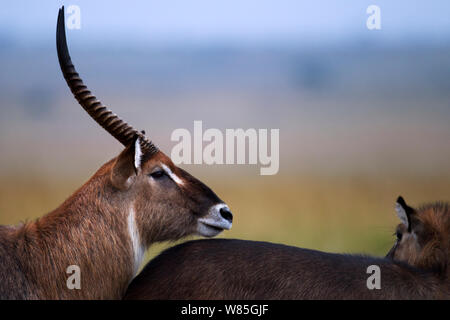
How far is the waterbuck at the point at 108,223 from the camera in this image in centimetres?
570

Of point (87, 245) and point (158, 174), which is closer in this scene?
point (87, 245)

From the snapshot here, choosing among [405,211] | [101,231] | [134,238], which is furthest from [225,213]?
[405,211]

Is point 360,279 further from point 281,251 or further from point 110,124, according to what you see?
point 110,124

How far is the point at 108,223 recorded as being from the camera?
19.4 feet

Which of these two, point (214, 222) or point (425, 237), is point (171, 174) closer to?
point (214, 222)

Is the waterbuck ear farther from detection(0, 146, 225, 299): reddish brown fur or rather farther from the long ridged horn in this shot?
the long ridged horn

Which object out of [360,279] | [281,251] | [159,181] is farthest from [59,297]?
[360,279]

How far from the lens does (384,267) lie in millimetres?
5668

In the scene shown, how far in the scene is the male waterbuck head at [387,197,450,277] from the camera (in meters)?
5.82

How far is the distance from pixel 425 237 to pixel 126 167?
2466 millimetres

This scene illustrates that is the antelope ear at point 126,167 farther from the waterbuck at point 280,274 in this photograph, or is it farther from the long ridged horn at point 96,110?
the waterbuck at point 280,274

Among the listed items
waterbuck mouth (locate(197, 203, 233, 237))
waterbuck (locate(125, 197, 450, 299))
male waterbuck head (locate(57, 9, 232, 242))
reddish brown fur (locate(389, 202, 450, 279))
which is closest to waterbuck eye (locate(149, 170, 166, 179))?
male waterbuck head (locate(57, 9, 232, 242))

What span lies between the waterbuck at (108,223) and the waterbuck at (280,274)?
0.23 meters

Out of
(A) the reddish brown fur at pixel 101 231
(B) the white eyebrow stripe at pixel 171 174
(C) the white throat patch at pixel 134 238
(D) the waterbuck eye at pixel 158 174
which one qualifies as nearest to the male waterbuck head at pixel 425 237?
(A) the reddish brown fur at pixel 101 231
